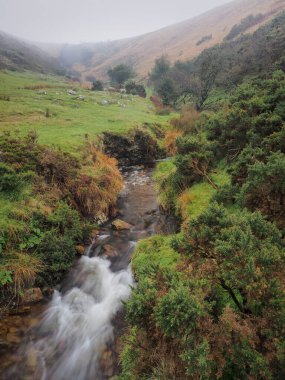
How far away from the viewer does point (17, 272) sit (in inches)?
411

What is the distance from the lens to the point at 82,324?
1021cm

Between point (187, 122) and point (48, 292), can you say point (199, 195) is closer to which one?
point (48, 292)

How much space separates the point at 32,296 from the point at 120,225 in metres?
6.06

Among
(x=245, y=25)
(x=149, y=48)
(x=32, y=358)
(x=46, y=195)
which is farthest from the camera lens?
(x=149, y=48)

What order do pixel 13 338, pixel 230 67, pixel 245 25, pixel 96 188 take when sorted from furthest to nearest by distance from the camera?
pixel 245 25, pixel 230 67, pixel 96 188, pixel 13 338

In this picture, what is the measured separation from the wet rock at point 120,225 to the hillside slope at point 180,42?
80.2m

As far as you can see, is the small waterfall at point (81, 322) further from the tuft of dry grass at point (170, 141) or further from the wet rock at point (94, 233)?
the tuft of dry grass at point (170, 141)

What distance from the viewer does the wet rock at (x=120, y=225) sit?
50.6 ft

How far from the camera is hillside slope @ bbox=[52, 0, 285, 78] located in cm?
9331

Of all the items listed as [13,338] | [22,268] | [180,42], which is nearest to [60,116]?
[22,268]

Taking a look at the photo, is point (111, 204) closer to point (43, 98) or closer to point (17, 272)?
point (17, 272)

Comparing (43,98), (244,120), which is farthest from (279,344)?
(43,98)

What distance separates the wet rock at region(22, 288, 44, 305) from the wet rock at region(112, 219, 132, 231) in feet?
18.1

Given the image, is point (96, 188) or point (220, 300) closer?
point (220, 300)
